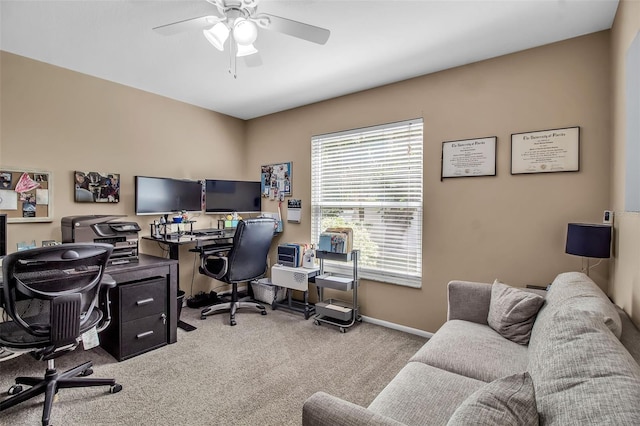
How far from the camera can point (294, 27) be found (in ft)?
6.02

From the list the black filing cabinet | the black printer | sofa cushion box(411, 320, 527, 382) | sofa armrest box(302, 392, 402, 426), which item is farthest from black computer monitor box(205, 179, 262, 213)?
sofa armrest box(302, 392, 402, 426)

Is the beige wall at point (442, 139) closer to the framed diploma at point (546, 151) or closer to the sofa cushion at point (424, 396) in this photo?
the framed diploma at point (546, 151)

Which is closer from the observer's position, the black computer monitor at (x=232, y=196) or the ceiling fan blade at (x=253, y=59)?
the ceiling fan blade at (x=253, y=59)

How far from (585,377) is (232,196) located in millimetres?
3768

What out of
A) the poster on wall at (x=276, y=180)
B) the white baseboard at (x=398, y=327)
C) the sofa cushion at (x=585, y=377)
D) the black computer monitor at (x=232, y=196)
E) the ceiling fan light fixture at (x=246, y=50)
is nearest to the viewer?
the sofa cushion at (x=585, y=377)

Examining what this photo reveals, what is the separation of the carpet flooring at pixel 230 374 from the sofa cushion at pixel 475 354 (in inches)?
24.2

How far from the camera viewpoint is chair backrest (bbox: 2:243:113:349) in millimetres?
1709

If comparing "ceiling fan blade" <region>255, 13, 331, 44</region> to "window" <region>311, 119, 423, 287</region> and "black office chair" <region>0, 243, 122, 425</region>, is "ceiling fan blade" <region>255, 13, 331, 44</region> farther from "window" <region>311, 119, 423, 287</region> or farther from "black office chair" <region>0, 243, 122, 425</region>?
"black office chair" <region>0, 243, 122, 425</region>

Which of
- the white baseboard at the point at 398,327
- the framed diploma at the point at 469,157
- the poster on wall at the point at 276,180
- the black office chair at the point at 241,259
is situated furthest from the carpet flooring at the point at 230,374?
the poster on wall at the point at 276,180

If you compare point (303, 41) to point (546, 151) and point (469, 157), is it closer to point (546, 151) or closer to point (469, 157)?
point (469, 157)

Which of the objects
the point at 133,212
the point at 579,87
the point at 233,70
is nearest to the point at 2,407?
the point at 133,212

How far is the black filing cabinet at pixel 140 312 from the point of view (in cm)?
252

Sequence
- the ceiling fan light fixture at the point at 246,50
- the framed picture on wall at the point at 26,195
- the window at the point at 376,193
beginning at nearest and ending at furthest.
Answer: the ceiling fan light fixture at the point at 246,50 < the framed picture on wall at the point at 26,195 < the window at the point at 376,193

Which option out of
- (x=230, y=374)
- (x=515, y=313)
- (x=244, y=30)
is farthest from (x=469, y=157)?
(x=230, y=374)
